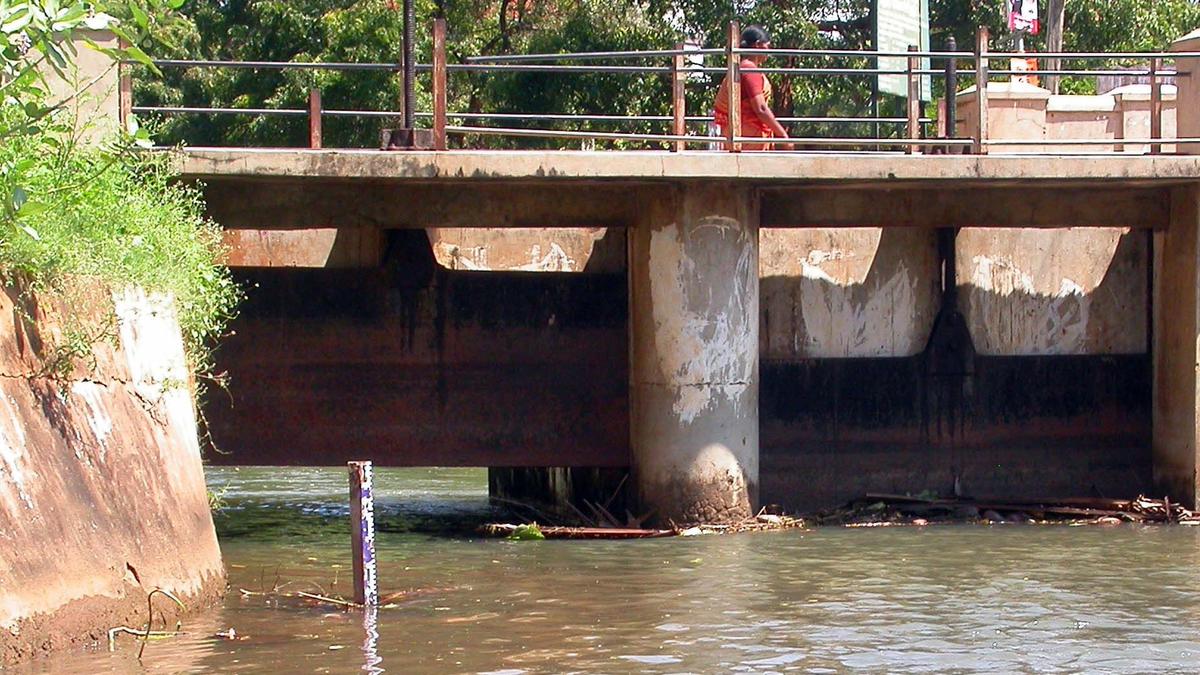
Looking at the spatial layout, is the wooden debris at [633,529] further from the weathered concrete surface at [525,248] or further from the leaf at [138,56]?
the leaf at [138,56]

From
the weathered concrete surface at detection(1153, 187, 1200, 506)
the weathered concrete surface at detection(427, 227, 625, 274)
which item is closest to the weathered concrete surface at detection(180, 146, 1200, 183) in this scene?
the weathered concrete surface at detection(1153, 187, 1200, 506)

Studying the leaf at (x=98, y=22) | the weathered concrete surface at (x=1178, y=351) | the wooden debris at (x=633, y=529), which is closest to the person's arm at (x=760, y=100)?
the wooden debris at (x=633, y=529)

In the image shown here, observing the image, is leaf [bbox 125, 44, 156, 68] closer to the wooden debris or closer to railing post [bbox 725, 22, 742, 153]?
railing post [bbox 725, 22, 742, 153]

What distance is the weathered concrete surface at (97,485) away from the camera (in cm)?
892

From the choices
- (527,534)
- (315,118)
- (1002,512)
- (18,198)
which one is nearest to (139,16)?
(18,198)

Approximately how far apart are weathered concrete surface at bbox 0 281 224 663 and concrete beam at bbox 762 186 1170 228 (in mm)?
7152

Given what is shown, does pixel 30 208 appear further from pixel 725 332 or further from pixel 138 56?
pixel 725 332

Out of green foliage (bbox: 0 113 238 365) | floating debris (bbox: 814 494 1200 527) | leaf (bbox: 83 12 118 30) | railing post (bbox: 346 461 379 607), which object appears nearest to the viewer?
leaf (bbox: 83 12 118 30)

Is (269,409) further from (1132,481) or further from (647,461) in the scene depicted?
(1132,481)

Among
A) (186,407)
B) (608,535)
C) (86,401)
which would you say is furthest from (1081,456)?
(86,401)

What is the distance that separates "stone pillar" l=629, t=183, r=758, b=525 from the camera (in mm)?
15766

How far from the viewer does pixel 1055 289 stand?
1841cm

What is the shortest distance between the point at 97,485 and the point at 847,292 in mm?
9802

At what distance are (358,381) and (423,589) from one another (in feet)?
16.8
